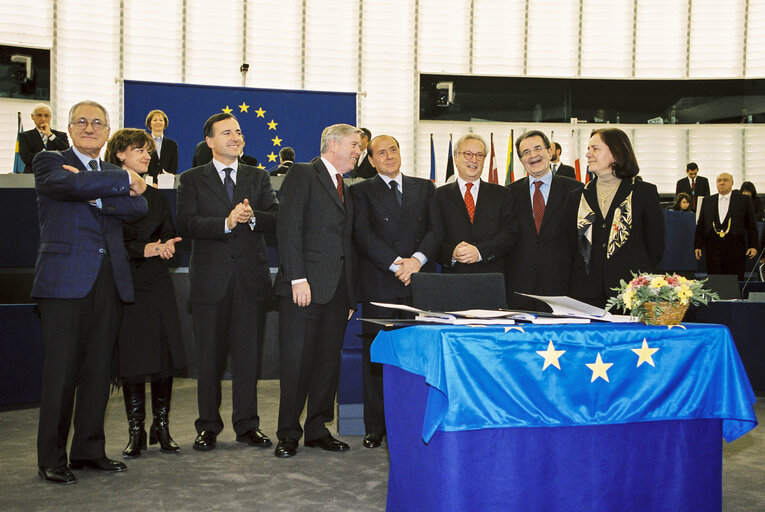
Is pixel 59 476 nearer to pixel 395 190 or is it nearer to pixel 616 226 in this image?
pixel 395 190

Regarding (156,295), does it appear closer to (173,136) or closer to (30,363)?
(30,363)

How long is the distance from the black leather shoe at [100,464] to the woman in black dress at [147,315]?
11.5 inches

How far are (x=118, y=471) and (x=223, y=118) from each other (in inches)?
73.8

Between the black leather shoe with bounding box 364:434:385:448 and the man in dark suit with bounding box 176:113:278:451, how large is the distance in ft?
1.75

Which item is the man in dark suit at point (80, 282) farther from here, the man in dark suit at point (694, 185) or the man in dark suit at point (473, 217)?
the man in dark suit at point (694, 185)

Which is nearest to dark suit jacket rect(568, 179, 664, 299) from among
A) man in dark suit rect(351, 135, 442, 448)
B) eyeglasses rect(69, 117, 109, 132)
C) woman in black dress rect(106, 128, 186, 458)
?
man in dark suit rect(351, 135, 442, 448)

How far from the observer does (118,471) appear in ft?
11.8

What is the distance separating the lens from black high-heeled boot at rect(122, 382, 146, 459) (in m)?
3.92

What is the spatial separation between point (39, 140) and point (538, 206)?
20.0 ft

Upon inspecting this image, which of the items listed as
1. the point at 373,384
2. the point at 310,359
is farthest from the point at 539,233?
the point at 310,359

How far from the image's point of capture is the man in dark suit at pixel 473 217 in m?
4.12

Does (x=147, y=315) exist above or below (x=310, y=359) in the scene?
above

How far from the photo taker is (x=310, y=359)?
4078 millimetres

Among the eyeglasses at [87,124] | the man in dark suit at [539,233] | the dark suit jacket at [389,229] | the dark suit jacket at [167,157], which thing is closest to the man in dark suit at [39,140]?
the dark suit jacket at [167,157]
